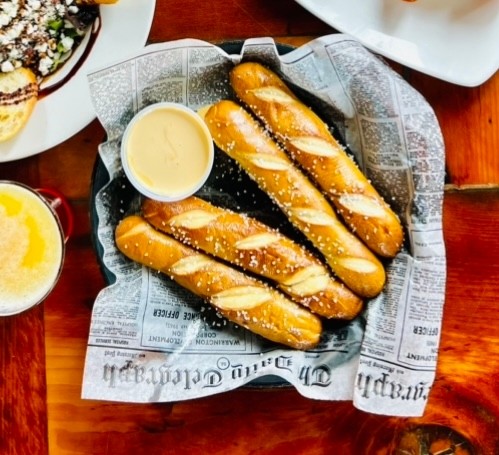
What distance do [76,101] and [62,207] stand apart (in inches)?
7.5

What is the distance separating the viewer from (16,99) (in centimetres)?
128

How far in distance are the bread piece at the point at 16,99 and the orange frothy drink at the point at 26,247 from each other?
98mm

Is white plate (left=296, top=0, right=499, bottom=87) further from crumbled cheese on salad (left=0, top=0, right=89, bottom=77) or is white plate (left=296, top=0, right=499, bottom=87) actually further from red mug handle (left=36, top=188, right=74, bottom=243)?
red mug handle (left=36, top=188, right=74, bottom=243)

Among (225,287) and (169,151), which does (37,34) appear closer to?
(169,151)

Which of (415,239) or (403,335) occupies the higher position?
(415,239)

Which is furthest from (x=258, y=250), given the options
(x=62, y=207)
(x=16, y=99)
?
(x=16, y=99)

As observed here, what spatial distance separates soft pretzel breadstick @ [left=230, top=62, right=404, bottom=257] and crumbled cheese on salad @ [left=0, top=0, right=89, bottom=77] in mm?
319

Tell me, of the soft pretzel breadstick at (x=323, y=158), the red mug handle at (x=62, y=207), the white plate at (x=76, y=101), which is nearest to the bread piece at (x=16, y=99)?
the white plate at (x=76, y=101)

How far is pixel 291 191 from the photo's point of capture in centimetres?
124

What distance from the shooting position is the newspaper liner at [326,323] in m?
1.19

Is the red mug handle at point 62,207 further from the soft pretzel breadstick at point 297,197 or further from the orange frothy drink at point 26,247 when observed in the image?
the soft pretzel breadstick at point 297,197

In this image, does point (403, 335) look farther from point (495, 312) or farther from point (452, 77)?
point (452, 77)

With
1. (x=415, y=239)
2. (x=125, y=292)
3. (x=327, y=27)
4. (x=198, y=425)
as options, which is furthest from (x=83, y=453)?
(x=327, y=27)

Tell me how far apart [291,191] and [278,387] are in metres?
0.33
